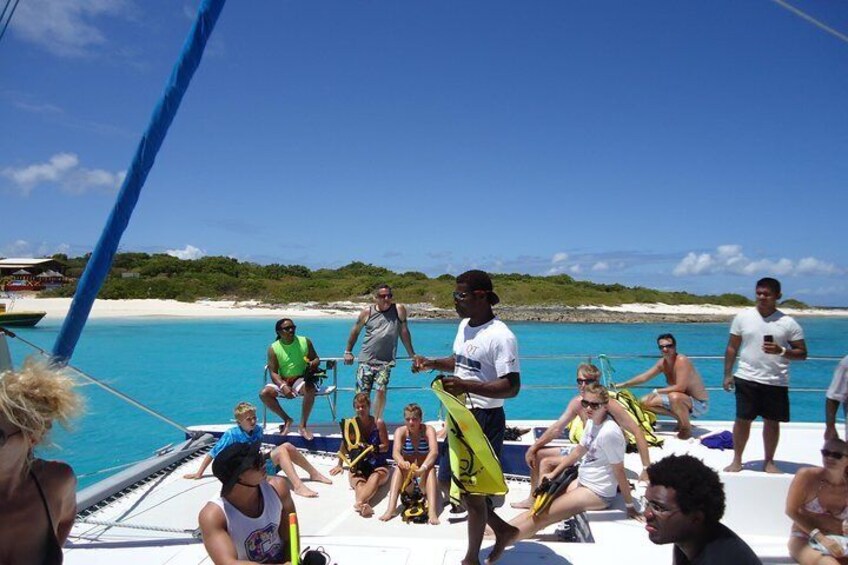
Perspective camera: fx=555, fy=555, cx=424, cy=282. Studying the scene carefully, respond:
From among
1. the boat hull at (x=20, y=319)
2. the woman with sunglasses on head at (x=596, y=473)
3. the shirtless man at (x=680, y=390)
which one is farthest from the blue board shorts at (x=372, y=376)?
the boat hull at (x=20, y=319)

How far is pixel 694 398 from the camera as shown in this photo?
6.25m

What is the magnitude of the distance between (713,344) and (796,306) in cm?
7548

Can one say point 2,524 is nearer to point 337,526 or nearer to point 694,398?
point 337,526

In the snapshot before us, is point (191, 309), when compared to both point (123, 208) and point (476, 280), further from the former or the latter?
point (476, 280)

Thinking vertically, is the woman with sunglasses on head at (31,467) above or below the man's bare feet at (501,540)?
above

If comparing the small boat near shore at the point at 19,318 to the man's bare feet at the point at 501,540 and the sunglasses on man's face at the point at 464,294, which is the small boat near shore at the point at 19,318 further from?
the man's bare feet at the point at 501,540

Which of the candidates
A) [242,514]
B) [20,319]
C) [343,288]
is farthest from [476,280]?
[343,288]

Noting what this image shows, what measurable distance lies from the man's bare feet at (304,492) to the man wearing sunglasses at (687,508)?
400cm

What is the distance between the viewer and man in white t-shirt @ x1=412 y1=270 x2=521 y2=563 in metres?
2.97

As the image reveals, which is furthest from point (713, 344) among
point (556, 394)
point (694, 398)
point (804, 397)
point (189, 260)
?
point (189, 260)

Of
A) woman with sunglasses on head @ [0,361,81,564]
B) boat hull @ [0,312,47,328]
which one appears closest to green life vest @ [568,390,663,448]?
woman with sunglasses on head @ [0,361,81,564]

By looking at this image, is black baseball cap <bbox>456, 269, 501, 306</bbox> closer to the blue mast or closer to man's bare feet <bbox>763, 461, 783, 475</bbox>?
the blue mast

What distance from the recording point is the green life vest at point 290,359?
673cm

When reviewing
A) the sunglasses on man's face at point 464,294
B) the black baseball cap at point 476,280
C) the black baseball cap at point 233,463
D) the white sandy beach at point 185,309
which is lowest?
the white sandy beach at point 185,309
